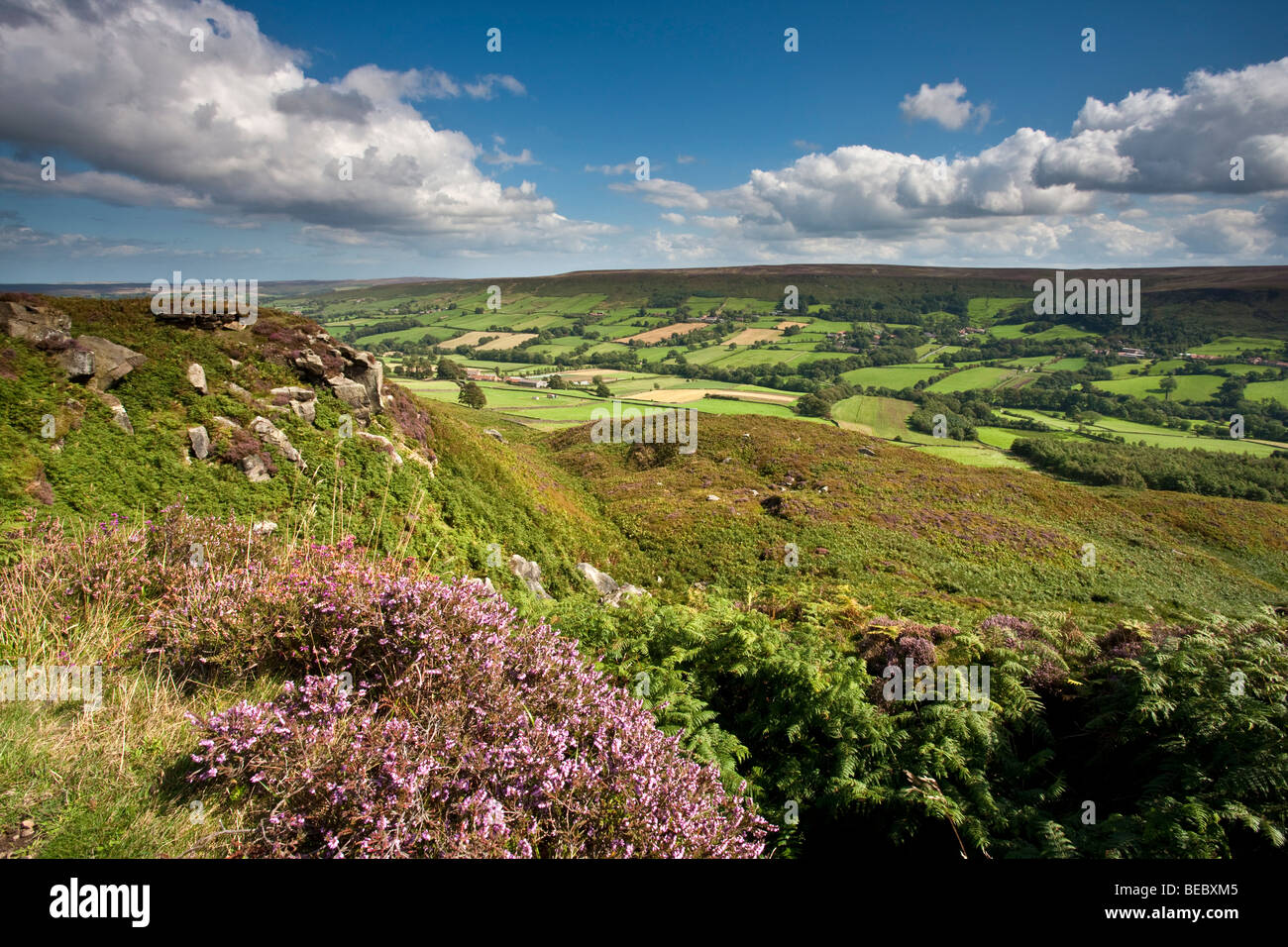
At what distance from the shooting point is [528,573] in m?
16.2

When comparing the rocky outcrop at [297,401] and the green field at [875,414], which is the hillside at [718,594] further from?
the green field at [875,414]

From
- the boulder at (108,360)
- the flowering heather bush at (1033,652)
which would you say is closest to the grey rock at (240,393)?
the boulder at (108,360)

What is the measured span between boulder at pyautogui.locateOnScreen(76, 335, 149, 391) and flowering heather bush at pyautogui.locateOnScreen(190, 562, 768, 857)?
45.6 feet

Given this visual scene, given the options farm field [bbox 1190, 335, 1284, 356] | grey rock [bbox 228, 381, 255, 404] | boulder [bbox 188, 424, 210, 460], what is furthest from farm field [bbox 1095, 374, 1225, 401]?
boulder [bbox 188, 424, 210, 460]

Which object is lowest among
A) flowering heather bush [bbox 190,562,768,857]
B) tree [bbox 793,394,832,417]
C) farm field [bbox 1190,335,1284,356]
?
flowering heather bush [bbox 190,562,768,857]

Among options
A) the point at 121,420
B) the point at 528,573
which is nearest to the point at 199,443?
the point at 121,420

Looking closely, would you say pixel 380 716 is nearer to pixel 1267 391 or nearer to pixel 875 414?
pixel 875 414

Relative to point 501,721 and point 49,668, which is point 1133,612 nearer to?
point 501,721

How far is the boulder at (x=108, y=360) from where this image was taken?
13.6m

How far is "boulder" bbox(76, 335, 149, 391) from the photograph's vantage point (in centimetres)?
1358

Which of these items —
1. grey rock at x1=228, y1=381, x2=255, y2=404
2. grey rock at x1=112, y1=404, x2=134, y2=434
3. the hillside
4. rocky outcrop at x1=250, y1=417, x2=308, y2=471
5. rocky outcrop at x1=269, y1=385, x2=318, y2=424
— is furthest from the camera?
rocky outcrop at x1=269, y1=385, x2=318, y2=424

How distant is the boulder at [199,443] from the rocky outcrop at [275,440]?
126 centimetres

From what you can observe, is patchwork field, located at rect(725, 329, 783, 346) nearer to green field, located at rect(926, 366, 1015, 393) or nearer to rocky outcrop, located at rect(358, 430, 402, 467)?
green field, located at rect(926, 366, 1015, 393)
